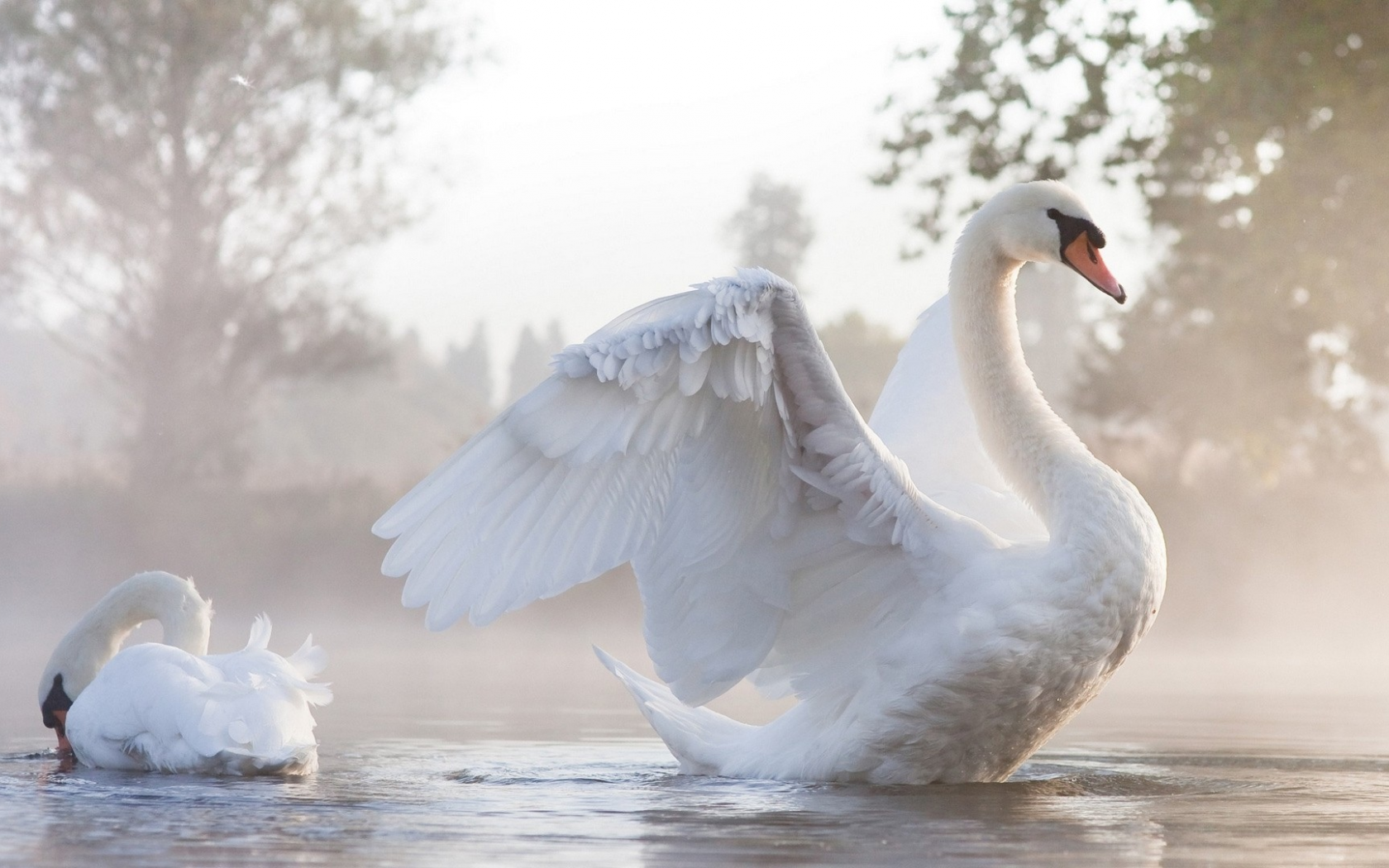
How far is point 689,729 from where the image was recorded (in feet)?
19.6

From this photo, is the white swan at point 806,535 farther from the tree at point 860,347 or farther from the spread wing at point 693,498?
the tree at point 860,347

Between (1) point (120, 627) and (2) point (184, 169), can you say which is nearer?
(1) point (120, 627)

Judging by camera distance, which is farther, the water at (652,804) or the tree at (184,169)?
the tree at (184,169)

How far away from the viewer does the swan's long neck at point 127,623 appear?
7293mm

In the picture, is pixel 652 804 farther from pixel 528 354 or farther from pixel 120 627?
pixel 528 354

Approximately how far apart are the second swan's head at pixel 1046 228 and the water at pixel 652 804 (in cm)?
164

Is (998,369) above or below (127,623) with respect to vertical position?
above

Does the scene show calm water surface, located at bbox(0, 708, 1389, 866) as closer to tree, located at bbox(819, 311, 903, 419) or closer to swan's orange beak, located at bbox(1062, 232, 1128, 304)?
swan's orange beak, located at bbox(1062, 232, 1128, 304)

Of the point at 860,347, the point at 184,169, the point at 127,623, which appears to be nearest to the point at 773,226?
the point at 860,347

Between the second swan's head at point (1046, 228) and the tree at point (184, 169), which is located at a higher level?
the tree at point (184, 169)

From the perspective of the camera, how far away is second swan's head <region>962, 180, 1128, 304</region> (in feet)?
18.8

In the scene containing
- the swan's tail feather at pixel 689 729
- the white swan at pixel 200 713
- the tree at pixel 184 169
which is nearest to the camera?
the white swan at pixel 200 713

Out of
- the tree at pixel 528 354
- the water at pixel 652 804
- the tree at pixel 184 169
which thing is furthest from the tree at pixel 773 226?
the water at pixel 652 804

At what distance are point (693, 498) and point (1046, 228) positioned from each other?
1.54m
